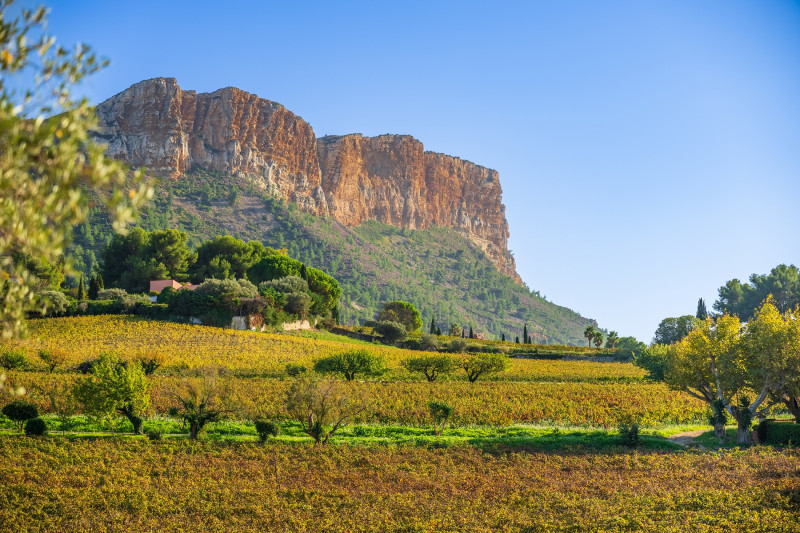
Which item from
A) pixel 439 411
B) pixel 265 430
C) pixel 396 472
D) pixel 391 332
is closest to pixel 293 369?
pixel 439 411

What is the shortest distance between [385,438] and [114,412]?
36.6ft

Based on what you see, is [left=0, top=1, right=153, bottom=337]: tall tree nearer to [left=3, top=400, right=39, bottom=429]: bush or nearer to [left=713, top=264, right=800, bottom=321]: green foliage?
[left=3, top=400, right=39, bottom=429]: bush

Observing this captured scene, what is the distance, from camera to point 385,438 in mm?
26516

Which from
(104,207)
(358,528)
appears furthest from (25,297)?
(358,528)

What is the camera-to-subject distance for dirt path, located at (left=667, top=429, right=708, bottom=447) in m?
27.3

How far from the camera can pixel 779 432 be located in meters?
Result: 25.3

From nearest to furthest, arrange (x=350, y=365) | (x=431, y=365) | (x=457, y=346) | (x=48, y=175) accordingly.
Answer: (x=48, y=175) → (x=350, y=365) → (x=431, y=365) → (x=457, y=346)

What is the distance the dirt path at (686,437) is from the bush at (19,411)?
27.4 m

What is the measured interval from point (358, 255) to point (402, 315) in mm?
76843

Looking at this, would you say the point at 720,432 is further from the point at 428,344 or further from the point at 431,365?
the point at 428,344

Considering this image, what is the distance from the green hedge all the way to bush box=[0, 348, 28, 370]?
133 ft

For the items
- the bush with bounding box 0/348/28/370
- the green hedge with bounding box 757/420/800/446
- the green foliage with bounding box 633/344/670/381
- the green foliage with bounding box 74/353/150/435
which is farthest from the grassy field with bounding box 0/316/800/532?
the green foliage with bounding box 633/344/670/381

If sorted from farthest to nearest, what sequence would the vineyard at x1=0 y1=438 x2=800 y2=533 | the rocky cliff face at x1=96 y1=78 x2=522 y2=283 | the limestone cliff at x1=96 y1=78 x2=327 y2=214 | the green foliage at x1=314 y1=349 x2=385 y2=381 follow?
the rocky cliff face at x1=96 y1=78 x2=522 y2=283 → the limestone cliff at x1=96 y1=78 x2=327 y2=214 → the green foliage at x1=314 y1=349 x2=385 y2=381 → the vineyard at x1=0 y1=438 x2=800 y2=533

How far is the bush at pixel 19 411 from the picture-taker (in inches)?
Answer: 963
